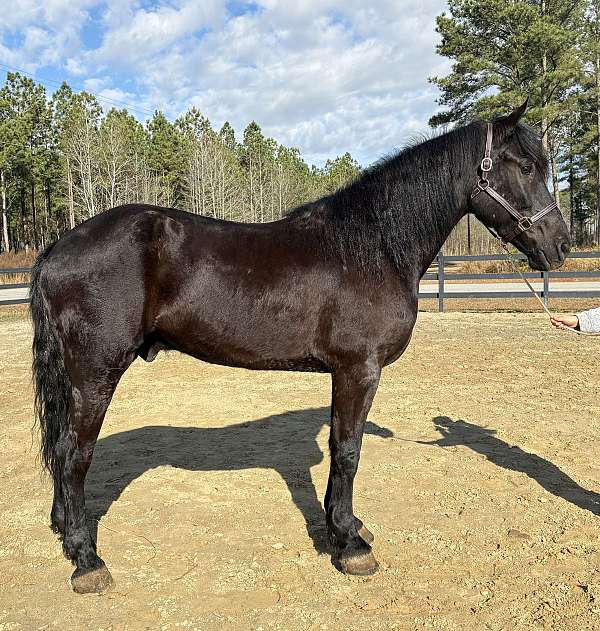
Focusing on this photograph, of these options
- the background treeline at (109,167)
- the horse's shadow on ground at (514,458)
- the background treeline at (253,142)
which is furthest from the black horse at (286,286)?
the background treeline at (109,167)

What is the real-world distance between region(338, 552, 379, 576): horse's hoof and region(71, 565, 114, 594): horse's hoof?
127 cm

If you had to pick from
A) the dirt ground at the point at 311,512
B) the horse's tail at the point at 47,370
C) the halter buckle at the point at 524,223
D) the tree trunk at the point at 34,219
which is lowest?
the dirt ground at the point at 311,512

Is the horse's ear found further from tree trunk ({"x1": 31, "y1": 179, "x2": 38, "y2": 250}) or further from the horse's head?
tree trunk ({"x1": 31, "y1": 179, "x2": 38, "y2": 250})

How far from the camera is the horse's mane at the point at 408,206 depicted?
9.89 feet

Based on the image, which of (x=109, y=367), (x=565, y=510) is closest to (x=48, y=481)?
(x=109, y=367)

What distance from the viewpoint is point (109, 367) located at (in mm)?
2896

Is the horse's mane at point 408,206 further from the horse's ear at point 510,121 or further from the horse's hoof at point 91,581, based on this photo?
the horse's hoof at point 91,581

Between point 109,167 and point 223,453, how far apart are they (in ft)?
123

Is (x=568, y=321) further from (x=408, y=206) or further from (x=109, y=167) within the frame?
(x=109, y=167)

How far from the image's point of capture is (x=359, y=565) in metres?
2.82

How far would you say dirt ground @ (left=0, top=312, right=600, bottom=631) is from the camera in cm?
Answer: 253

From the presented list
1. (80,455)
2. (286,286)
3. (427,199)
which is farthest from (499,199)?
(80,455)

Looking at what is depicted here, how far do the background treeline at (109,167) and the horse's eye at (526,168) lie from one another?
36.6 meters

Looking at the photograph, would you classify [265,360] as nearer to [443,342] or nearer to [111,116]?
[443,342]
